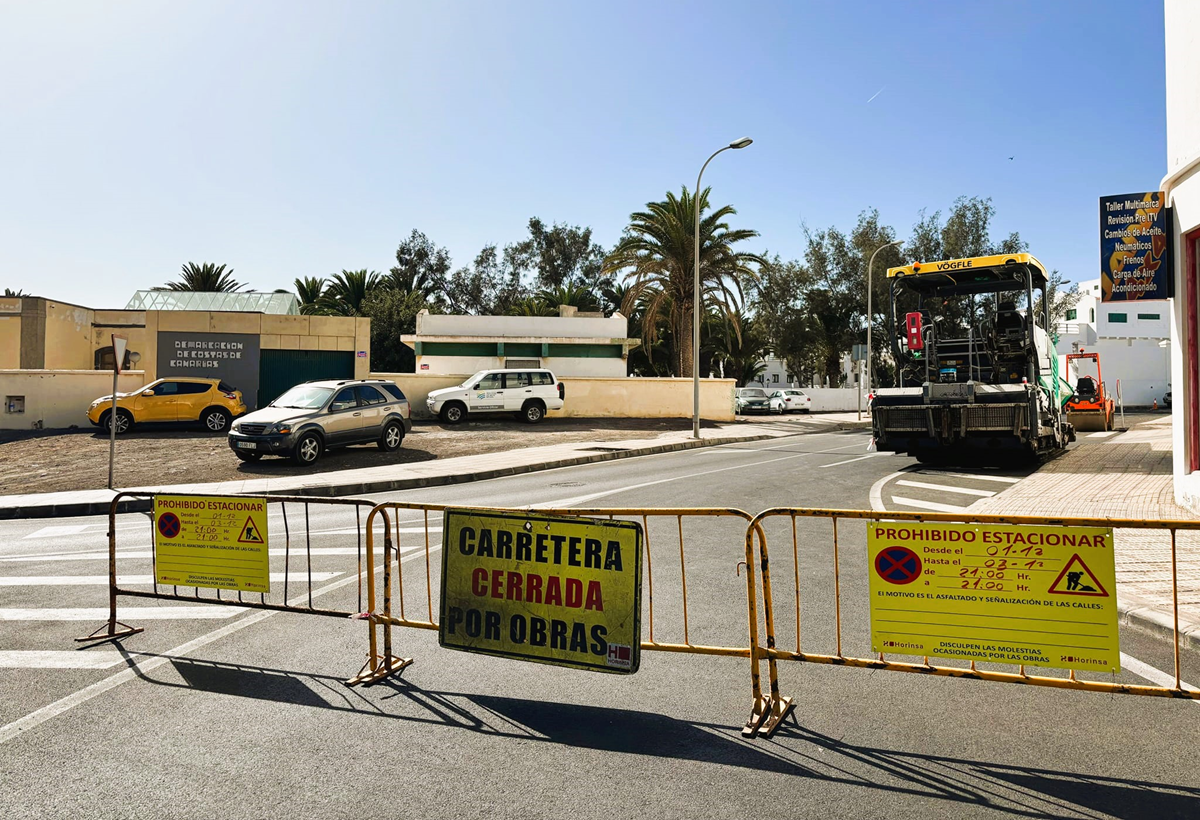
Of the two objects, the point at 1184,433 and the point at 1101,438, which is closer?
the point at 1184,433

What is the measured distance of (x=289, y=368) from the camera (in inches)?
1200

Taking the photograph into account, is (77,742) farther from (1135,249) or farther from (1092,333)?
(1092,333)

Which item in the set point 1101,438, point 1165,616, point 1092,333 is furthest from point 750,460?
point 1092,333

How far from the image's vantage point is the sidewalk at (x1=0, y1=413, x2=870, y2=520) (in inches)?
516

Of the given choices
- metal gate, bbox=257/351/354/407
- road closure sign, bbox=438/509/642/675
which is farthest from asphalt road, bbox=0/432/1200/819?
metal gate, bbox=257/351/354/407

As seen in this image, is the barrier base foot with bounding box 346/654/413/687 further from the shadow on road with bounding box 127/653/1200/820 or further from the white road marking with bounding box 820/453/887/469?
the white road marking with bounding box 820/453/887/469

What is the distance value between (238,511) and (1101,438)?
23531mm

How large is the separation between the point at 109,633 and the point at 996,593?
5700mm

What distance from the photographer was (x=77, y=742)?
401cm

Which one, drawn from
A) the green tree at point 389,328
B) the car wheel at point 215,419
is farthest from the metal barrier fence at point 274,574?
the green tree at point 389,328

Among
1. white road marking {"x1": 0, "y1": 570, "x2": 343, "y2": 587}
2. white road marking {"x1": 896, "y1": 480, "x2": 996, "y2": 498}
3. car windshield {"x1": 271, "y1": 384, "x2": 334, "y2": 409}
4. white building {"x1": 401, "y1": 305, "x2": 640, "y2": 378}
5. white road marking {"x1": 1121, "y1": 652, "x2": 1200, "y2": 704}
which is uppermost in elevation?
white building {"x1": 401, "y1": 305, "x2": 640, "y2": 378}

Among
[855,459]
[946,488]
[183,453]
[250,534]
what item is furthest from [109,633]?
[855,459]

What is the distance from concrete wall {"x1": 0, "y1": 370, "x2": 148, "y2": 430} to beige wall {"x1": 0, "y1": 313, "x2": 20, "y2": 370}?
10.8 meters

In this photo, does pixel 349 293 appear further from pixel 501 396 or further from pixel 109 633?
pixel 109 633
